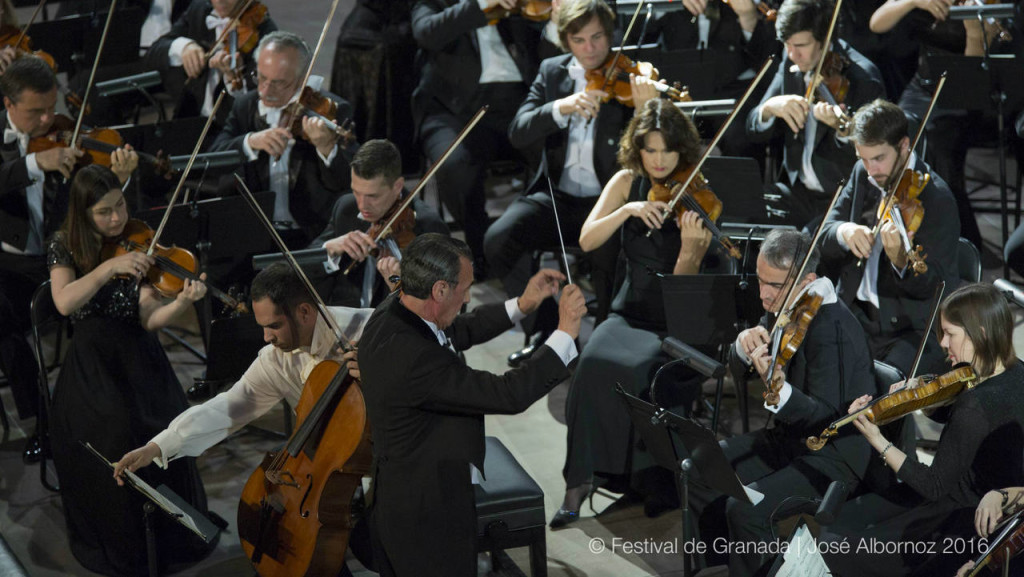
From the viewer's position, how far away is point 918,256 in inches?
154

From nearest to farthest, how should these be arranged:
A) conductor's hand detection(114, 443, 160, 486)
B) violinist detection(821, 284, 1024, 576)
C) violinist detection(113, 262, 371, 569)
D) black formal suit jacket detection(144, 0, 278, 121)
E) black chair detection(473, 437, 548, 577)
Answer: violinist detection(821, 284, 1024, 576)
conductor's hand detection(114, 443, 160, 486)
black chair detection(473, 437, 548, 577)
violinist detection(113, 262, 371, 569)
black formal suit jacket detection(144, 0, 278, 121)

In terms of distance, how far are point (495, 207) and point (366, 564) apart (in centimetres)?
295

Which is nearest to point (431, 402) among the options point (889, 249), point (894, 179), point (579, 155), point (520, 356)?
point (889, 249)

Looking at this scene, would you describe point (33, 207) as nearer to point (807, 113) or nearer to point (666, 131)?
point (666, 131)

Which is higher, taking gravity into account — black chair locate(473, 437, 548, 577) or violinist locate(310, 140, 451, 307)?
violinist locate(310, 140, 451, 307)

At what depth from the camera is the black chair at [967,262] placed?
396cm

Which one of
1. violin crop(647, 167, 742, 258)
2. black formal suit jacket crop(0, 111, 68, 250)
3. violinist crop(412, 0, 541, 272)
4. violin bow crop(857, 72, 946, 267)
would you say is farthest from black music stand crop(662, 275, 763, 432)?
black formal suit jacket crop(0, 111, 68, 250)

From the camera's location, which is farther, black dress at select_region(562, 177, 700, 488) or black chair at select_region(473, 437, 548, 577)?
black dress at select_region(562, 177, 700, 488)

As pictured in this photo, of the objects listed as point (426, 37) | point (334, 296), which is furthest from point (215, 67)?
point (334, 296)

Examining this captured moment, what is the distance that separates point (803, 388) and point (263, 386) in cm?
156

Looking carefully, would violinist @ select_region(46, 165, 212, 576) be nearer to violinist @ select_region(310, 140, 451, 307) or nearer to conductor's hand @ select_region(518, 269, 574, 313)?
violinist @ select_region(310, 140, 451, 307)

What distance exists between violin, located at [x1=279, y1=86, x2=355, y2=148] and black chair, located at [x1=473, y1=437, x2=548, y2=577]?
6.17ft

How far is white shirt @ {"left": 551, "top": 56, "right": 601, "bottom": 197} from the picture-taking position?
4.92 metres

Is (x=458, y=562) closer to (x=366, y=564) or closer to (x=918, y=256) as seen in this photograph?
(x=366, y=564)
